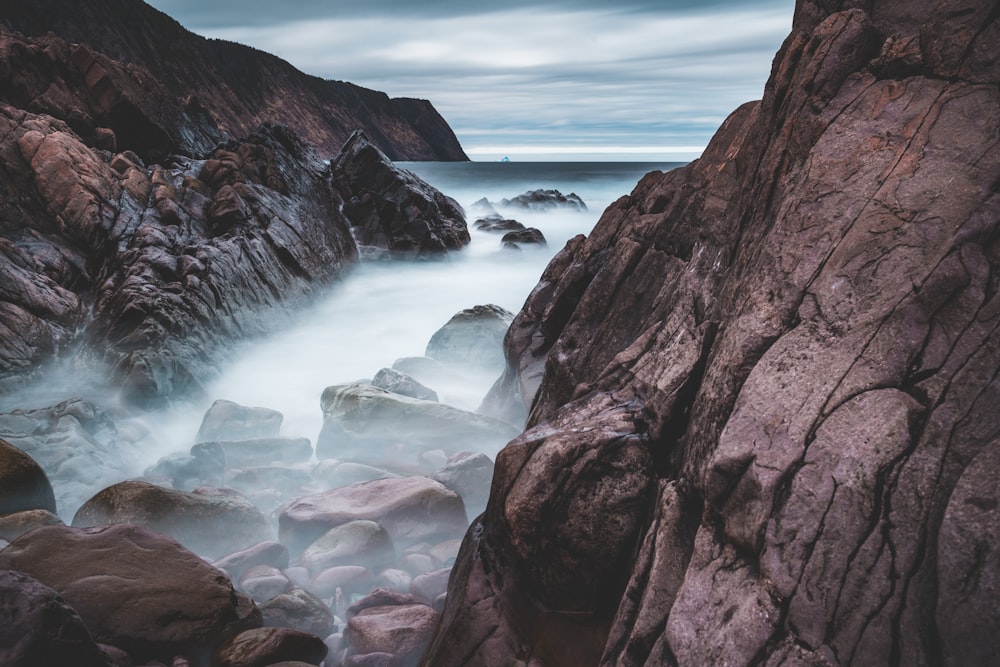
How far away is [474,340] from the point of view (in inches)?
590

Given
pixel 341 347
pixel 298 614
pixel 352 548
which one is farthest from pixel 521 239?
pixel 298 614

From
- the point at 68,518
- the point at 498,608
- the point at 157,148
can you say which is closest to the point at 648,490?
the point at 498,608

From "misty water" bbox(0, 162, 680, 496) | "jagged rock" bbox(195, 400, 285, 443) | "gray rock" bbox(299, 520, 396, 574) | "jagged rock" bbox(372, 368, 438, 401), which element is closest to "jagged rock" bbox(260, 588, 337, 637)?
"gray rock" bbox(299, 520, 396, 574)

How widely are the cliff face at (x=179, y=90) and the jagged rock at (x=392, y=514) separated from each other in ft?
53.1

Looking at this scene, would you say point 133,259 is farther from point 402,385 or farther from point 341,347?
point 402,385

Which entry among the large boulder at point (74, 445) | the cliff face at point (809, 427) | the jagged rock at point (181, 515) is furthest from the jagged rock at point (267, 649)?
the large boulder at point (74, 445)

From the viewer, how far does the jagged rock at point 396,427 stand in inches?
420

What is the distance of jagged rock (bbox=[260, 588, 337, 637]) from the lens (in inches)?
243

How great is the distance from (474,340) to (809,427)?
11677mm

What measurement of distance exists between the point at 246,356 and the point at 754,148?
12740 mm

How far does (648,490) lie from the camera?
15.2 feet

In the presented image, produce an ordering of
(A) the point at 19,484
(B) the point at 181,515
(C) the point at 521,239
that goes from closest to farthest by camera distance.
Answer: (A) the point at 19,484
(B) the point at 181,515
(C) the point at 521,239

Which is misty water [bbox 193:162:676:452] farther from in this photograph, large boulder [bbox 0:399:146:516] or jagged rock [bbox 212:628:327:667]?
jagged rock [bbox 212:628:327:667]

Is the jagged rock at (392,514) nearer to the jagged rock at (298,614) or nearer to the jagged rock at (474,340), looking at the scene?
the jagged rock at (298,614)
